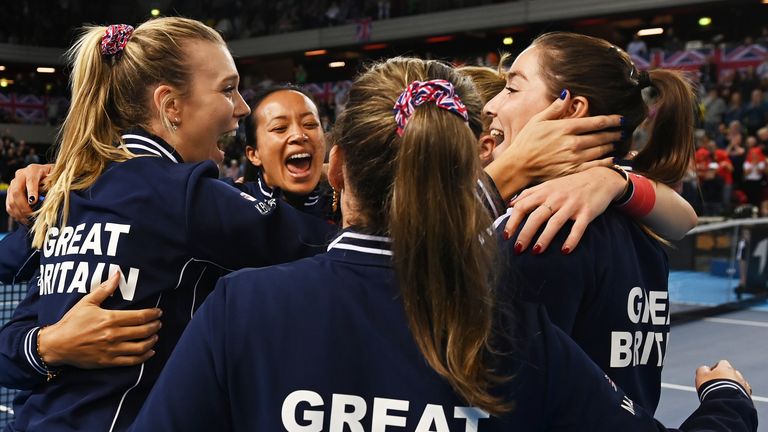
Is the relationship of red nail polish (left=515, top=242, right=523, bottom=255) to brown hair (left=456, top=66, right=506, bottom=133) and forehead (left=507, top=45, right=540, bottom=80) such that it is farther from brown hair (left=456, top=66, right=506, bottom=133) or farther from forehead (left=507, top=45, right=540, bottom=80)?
brown hair (left=456, top=66, right=506, bottom=133)

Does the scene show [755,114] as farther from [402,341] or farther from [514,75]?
[402,341]

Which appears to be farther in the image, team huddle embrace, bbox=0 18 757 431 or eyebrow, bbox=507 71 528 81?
eyebrow, bbox=507 71 528 81

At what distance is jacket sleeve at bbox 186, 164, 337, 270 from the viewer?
→ 1.67m

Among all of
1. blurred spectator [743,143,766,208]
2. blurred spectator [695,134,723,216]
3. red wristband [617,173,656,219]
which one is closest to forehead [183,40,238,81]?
red wristband [617,173,656,219]

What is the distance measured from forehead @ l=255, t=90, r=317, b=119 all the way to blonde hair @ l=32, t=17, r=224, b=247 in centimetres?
130

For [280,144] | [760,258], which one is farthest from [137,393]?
[760,258]

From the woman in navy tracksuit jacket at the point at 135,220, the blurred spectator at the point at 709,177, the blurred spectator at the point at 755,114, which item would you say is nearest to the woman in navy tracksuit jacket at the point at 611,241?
the woman in navy tracksuit jacket at the point at 135,220

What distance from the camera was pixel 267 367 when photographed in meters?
1.16

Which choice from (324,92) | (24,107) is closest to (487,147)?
(324,92)

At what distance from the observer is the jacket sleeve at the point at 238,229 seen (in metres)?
1.67

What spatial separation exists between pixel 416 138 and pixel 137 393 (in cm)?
99

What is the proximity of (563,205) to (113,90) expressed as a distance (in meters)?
1.13

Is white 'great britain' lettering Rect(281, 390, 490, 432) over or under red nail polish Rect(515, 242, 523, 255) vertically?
under

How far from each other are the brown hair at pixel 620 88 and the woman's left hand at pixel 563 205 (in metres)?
0.19
